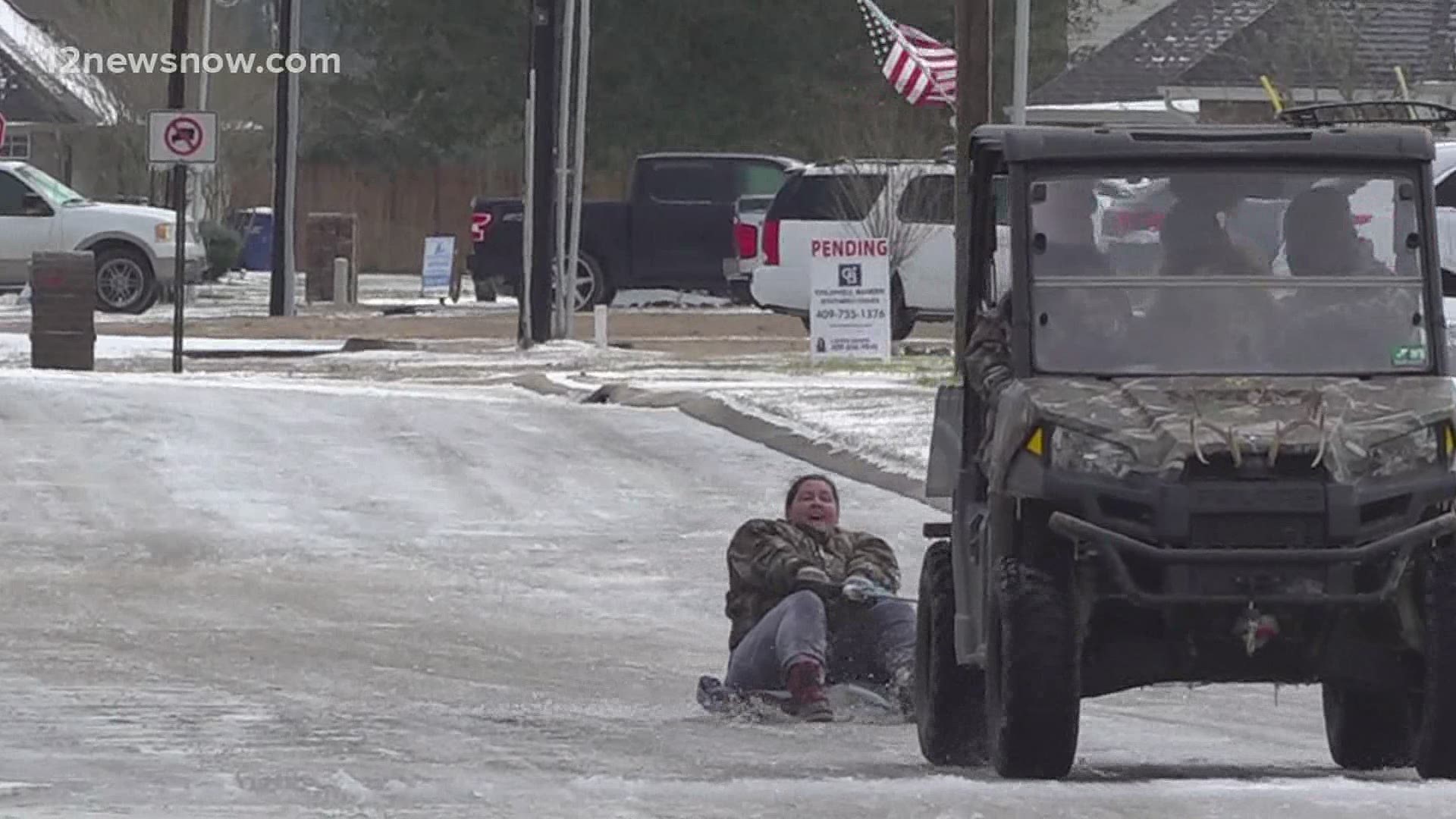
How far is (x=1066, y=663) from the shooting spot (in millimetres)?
8945

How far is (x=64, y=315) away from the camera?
29.1 m

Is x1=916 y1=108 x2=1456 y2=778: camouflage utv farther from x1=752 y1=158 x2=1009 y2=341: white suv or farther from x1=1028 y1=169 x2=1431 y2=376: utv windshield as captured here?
x1=752 y1=158 x2=1009 y2=341: white suv

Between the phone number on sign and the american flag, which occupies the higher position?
the american flag

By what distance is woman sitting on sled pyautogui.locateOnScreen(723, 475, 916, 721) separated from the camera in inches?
454

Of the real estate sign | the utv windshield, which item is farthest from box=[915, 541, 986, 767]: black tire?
the real estate sign

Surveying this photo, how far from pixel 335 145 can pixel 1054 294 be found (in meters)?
57.6

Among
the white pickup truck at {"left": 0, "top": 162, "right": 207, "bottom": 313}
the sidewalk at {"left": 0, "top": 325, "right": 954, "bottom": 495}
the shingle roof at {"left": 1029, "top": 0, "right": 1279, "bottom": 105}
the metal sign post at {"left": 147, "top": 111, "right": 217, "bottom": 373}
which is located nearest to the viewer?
the sidewalk at {"left": 0, "top": 325, "right": 954, "bottom": 495}

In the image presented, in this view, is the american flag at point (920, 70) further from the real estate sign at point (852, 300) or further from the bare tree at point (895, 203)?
the real estate sign at point (852, 300)

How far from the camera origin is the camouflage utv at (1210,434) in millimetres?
8719

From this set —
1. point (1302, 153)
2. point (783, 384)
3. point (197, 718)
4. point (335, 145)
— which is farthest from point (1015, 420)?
point (335, 145)

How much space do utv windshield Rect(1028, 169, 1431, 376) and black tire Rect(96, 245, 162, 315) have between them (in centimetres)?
3160

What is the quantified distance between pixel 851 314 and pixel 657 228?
11306 mm

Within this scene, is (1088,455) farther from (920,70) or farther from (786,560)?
(920,70)

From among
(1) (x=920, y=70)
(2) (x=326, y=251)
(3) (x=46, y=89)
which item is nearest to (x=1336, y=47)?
(1) (x=920, y=70)
